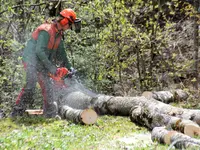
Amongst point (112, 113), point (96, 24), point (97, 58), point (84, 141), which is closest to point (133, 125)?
point (112, 113)

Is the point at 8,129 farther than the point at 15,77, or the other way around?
the point at 15,77

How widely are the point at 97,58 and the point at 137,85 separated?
8.00ft

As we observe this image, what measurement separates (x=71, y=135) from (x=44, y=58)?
2309 mm

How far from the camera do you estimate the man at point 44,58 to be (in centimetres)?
677

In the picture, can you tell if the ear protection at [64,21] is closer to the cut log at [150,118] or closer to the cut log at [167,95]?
the cut log at [150,118]

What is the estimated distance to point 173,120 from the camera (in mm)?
5102

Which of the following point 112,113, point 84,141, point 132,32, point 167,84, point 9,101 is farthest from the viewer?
point 167,84

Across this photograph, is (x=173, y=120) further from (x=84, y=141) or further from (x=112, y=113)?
(x=112, y=113)

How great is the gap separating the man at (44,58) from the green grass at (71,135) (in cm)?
49

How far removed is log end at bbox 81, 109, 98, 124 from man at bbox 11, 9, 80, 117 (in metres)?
1.25

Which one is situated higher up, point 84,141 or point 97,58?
point 97,58

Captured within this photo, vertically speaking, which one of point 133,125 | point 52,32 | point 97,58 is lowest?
point 133,125

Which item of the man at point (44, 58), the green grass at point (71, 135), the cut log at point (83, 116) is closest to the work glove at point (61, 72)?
the man at point (44, 58)

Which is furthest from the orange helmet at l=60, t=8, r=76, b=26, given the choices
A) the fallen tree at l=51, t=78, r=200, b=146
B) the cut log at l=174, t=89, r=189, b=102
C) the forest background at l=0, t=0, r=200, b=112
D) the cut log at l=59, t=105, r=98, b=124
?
the cut log at l=174, t=89, r=189, b=102
